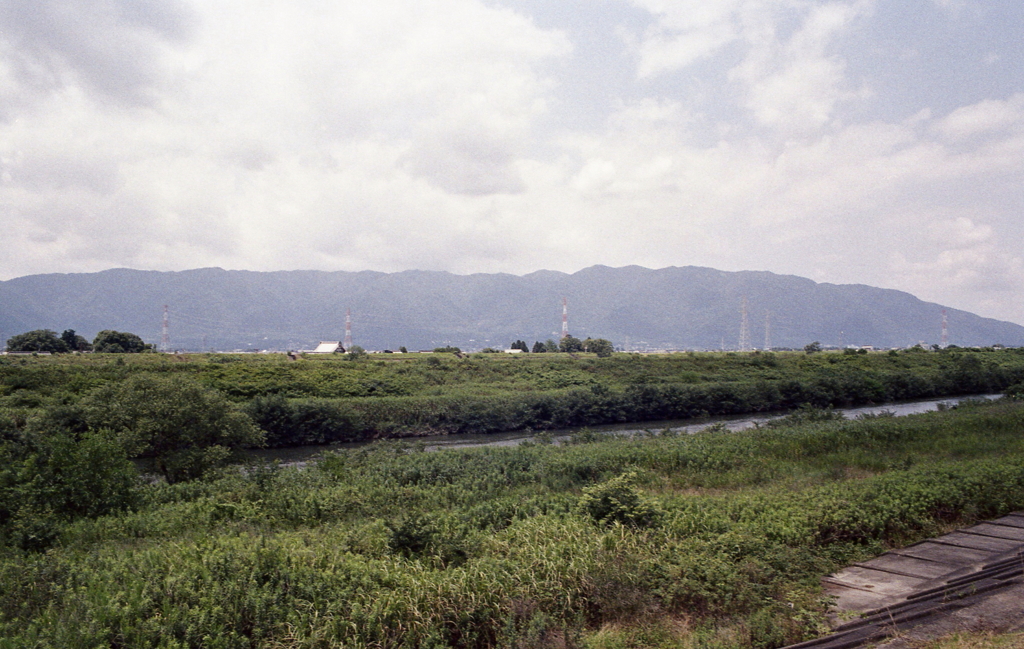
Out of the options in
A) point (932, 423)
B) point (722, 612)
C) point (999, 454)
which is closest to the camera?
point (722, 612)

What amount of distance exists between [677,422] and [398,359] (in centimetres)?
2128

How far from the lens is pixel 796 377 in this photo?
45531 mm

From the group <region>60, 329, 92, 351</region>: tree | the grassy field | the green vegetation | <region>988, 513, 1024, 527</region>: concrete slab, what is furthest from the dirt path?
<region>60, 329, 92, 351</region>: tree

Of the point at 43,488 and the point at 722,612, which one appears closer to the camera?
the point at 722,612

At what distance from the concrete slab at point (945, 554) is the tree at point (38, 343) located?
5334 cm

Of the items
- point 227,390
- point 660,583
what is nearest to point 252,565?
point 660,583

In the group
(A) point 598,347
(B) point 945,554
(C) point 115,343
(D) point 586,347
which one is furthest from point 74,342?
(B) point 945,554

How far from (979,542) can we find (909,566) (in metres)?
1.66

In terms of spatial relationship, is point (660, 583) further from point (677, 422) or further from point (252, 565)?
point (677, 422)

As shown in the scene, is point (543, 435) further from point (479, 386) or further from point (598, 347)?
point (598, 347)

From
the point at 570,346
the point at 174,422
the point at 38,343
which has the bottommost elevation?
the point at 174,422

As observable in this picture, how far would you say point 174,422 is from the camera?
18484mm

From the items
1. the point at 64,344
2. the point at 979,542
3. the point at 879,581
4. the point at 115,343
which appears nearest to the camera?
the point at 879,581

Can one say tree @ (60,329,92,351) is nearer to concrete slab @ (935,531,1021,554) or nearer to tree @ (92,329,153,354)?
tree @ (92,329,153,354)
